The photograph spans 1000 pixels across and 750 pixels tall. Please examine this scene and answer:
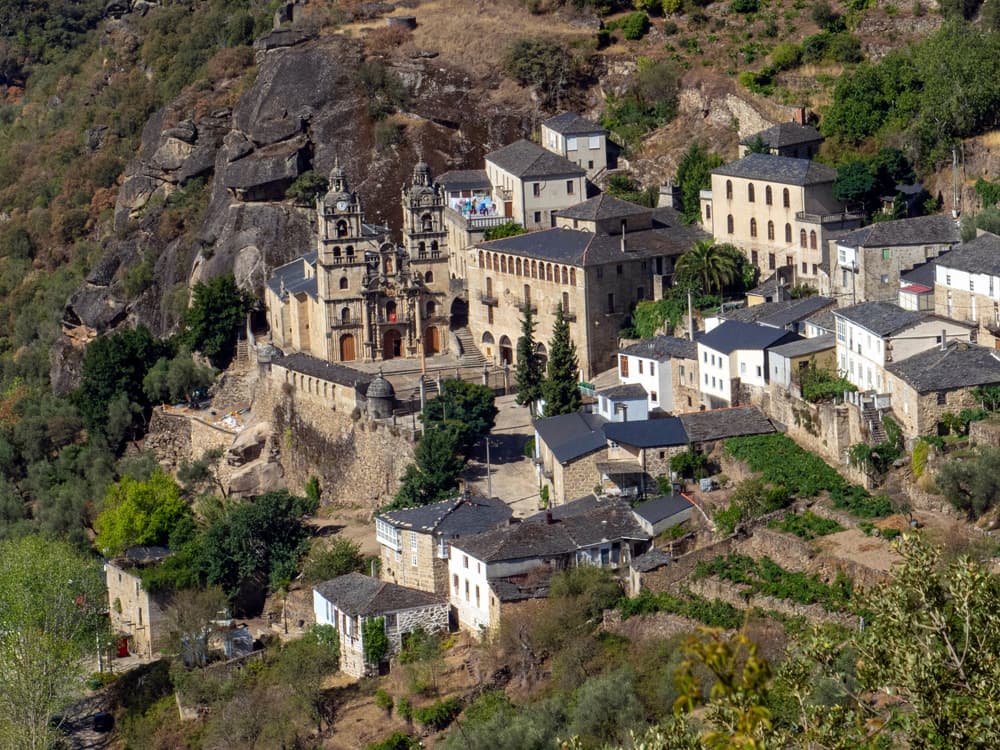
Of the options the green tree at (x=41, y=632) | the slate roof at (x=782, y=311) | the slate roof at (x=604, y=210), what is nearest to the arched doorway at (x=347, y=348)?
the slate roof at (x=604, y=210)

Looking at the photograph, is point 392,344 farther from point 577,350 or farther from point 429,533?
point 429,533

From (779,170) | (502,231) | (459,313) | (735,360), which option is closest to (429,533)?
(735,360)

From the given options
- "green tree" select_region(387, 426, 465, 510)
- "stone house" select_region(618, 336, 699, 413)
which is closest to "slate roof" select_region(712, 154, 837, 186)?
"stone house" select_region(618, 336, 699, 413)

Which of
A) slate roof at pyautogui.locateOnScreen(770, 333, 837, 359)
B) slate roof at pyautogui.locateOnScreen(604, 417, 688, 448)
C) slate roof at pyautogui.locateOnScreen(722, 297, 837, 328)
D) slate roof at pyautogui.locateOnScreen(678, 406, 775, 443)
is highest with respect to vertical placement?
slate roof at pyautogui.locateOnScreen(770, 333, 837, 359)

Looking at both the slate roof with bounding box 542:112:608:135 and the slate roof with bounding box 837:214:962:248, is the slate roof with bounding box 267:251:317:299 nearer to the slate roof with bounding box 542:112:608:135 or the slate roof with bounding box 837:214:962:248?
the slate roof with bounding box 542:112:608:135

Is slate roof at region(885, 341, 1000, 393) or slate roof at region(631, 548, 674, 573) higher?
slate roof at region(885, 341, 1000, 393)

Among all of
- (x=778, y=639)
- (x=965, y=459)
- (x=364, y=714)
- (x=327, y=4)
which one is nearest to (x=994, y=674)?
(x=778, y=639)
